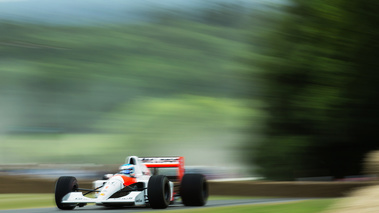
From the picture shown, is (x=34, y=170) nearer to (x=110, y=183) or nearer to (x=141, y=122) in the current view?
(x=141, y=122)

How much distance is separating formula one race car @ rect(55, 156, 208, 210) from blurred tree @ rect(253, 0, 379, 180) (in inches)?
244

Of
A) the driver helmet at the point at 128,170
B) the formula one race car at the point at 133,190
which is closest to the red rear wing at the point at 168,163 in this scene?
the formula one race car at the point at 133,190

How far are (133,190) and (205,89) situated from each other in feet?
34.6

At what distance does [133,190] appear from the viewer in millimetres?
8250

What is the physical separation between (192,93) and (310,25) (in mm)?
5573

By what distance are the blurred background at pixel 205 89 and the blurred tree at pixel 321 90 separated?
29 millimetres

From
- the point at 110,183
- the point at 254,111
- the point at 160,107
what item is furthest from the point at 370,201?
the point at 160,107

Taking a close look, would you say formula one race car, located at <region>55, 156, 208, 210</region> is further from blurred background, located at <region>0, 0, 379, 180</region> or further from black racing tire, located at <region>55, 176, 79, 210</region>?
blurred background, located at <region>0, 0, 379, 180</region>

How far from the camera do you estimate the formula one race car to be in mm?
7770

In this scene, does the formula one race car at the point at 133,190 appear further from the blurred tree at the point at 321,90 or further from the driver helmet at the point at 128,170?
the blurred tree at the point at 321,90

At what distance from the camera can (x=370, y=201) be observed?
16.5ft

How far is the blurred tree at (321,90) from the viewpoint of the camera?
13695 mm

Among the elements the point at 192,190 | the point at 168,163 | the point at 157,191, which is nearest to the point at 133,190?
the point at 157,191

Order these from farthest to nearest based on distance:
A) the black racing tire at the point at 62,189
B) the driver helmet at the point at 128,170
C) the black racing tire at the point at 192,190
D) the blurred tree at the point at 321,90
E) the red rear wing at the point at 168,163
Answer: the blurred tree at the point at 321,90 < the red rear wing at the point at 168,163 < the black racing tire at the point at 192,190 < the driver helmet at the point at 128,170 < the black racing tire at the point at 62,189
